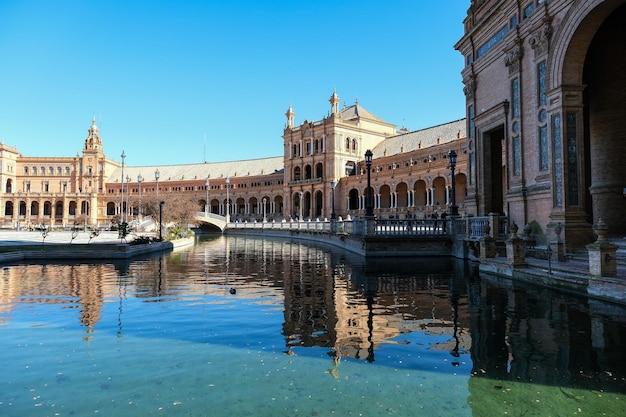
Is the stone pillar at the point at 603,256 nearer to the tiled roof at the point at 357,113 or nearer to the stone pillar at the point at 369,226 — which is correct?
the stone pillar at the point at 369,226

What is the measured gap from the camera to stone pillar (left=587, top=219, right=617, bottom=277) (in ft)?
34.8

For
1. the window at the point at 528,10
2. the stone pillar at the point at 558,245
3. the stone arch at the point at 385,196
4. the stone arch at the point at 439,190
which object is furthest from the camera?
the stone arch at the point at 385,196

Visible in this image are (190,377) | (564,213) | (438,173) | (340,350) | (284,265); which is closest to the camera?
(190,377)

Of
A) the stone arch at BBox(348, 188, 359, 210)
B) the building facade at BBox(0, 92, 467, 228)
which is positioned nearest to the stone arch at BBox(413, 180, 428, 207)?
the building facade at BBox(0, 92, 467, 228)

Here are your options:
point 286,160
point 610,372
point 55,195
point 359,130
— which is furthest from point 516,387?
point 55,195

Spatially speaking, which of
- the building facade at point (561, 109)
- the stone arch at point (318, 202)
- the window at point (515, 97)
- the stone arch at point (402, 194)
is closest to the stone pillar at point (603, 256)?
the building facade at point (561, 109)

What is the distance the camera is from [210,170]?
110 m

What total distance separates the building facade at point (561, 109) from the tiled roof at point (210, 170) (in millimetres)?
79269

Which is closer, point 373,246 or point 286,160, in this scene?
point 373,246

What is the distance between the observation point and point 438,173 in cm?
5612

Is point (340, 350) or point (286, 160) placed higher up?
point (286, 160)

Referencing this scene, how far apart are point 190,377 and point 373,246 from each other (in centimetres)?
1905

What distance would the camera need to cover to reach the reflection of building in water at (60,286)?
11.1 m

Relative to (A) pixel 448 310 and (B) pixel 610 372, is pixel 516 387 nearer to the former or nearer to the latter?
(B) pixel 610 372
